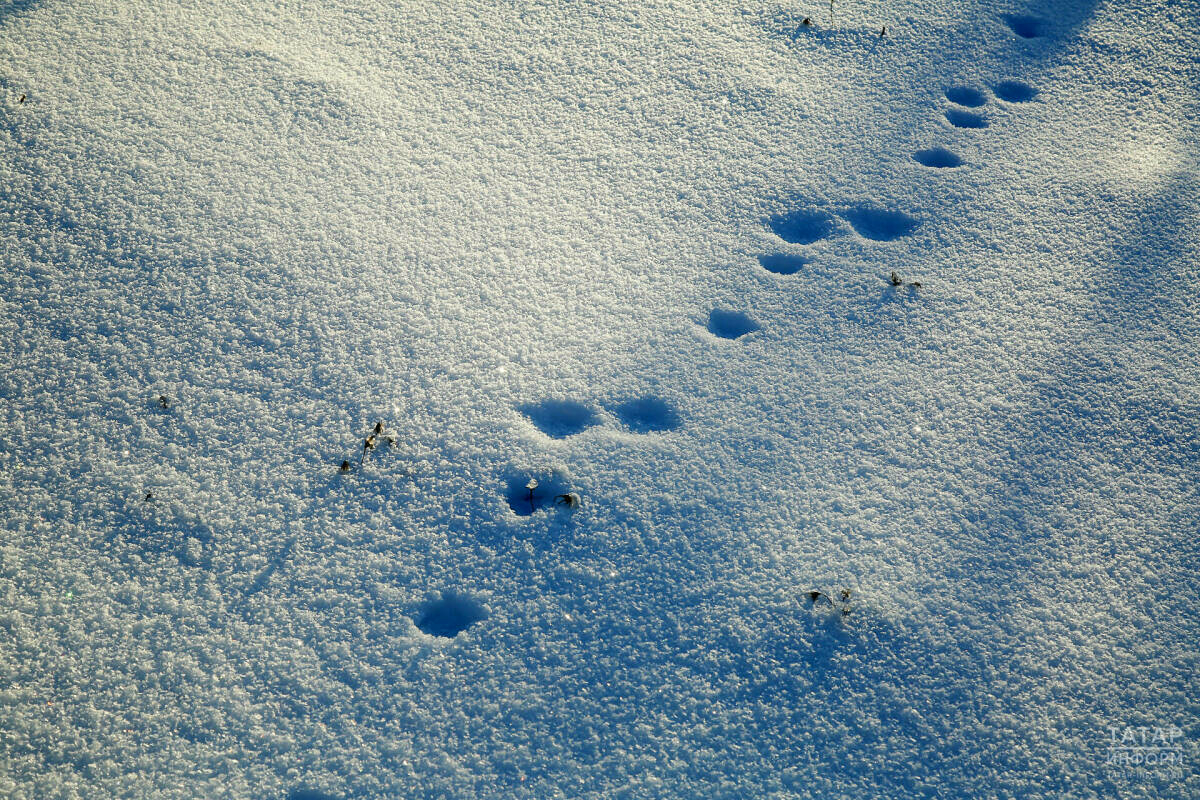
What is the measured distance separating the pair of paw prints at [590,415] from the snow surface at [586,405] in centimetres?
1

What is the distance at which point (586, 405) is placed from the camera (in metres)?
2.04

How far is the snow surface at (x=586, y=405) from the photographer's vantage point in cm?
157

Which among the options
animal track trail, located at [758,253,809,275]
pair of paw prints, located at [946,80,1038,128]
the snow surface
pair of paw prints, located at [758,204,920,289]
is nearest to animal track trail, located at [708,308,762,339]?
the snow surface

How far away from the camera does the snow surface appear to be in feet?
5.15

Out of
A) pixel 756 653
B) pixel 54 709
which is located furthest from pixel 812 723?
pixel 54 709

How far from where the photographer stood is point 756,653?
65.6 inches

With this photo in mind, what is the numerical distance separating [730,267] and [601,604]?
1091mm

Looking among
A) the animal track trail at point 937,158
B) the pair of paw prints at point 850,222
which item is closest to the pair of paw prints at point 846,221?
the pair of paw prints at point 850,222

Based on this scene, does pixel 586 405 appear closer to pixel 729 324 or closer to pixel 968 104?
pixel 729 324

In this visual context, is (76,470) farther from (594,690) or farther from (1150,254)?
(1150,254)

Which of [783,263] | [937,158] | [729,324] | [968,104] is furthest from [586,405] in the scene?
[968,104]

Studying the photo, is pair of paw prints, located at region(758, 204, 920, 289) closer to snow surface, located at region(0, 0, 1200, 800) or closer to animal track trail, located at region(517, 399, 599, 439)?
Result: snow surface, located at region(0, 0, 1200, 800)

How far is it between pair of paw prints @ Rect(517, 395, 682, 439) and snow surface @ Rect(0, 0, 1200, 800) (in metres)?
0.01

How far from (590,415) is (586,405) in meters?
0.03
